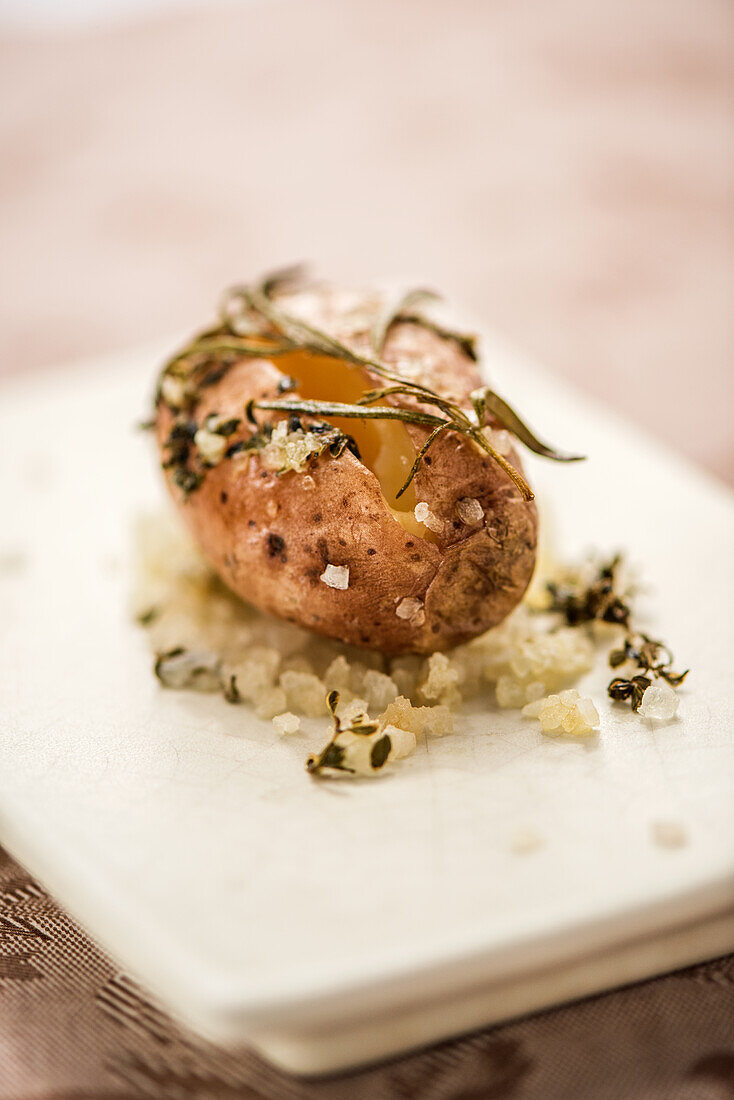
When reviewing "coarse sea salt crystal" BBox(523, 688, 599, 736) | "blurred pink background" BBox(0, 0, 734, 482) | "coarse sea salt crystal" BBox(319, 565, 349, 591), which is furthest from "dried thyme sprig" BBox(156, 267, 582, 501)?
"blurred pink background" BBox(0, 0, 734, 482)

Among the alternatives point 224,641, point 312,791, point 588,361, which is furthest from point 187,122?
point 312,791

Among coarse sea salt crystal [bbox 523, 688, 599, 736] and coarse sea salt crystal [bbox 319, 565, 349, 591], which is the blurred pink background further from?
coarse sea salt crystal [bbox 319, 565, 349, 591]

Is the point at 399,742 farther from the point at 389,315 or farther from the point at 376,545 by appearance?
the point at 389,315

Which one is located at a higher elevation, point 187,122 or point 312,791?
point 187,122

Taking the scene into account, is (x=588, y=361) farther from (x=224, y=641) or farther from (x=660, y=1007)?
(x=660, y=1007)

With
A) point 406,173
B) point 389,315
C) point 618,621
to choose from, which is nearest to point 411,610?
point 618,621

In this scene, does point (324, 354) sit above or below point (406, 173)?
above
